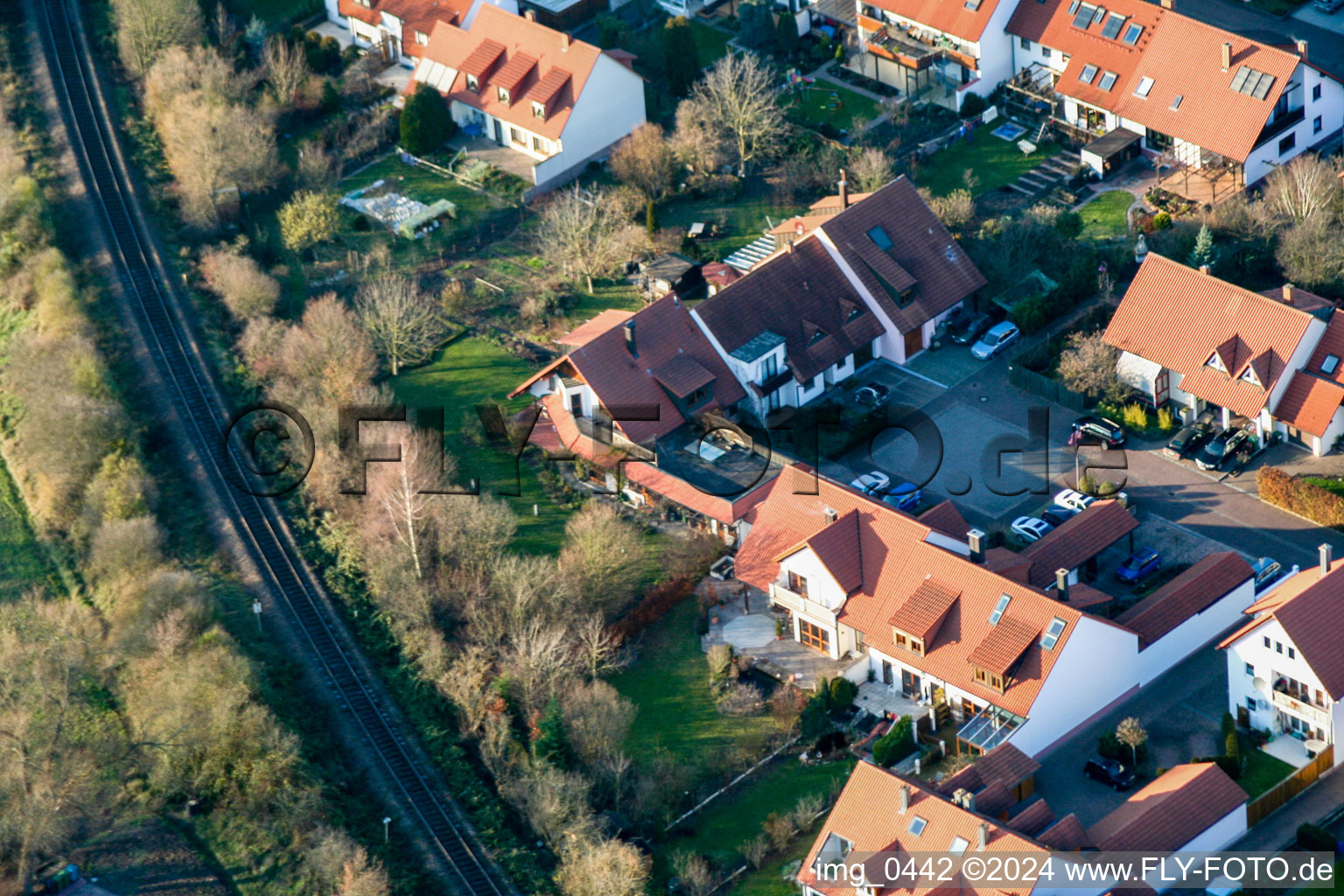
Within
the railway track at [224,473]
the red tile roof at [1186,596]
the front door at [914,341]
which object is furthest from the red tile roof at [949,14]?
the railway track at [224,473]

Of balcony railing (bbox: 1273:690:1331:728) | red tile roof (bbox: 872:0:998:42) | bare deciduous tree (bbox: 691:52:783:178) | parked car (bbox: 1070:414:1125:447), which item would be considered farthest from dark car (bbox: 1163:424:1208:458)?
red tile roof (bbox: 872:0:998:42)

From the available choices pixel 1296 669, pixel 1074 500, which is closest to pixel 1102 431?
pixel 1074 500

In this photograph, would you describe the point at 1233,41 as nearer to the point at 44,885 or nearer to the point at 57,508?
the point at 57,508

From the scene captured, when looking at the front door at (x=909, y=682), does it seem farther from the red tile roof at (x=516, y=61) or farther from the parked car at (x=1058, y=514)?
the red tile roof at (x=516, y=61)

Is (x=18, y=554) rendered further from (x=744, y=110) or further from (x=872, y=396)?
(x=744, y=110)

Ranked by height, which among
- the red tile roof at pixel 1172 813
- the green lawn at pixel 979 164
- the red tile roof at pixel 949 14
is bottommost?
the red tile roof at pixel 1172 813

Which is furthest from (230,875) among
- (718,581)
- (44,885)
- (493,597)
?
(718,581)
